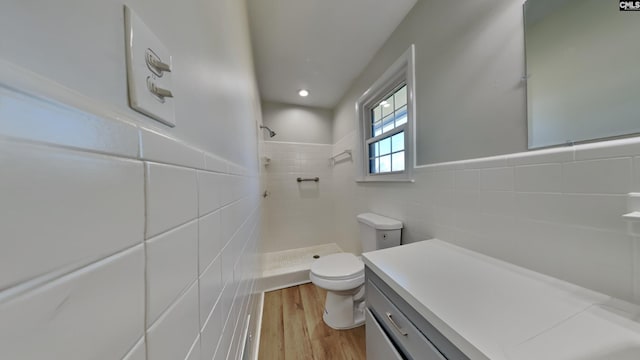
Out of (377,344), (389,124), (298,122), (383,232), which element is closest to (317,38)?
(389,124)

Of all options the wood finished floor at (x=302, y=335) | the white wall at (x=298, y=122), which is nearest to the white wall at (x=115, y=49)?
the wood finished floor at (x=302, y=335)

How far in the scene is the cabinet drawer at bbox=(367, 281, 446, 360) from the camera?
1.77 feet

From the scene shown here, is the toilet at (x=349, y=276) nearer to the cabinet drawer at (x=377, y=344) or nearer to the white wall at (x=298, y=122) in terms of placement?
the cabinet drawer at (x=377, y=344)

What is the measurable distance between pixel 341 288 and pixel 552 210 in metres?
1.10

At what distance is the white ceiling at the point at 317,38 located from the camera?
1247 mm

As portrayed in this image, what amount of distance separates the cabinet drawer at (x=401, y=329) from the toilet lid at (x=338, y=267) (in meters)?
0.46

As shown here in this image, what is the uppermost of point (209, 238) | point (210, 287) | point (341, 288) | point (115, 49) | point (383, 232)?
point (115, 49)

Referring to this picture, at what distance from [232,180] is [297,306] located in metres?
1.41

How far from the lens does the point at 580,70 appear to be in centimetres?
59

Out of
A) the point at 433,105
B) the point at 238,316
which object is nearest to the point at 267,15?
the point at 433,105

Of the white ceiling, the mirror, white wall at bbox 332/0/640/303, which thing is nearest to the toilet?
white wall at bbox 332/0/640/303

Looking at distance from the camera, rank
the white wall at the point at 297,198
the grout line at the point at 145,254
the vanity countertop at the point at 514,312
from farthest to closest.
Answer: the white wall at the point at 297,198, the vanity countertop at the point at 514,312, the grout line at the point at 145,254

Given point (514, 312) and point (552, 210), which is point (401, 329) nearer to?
point (514, 312)
